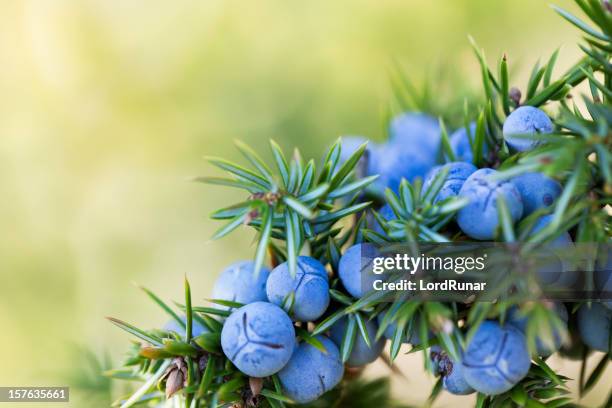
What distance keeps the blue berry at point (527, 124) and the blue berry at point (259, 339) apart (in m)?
0.24

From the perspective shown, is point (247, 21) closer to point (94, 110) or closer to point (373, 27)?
point (373, 27)

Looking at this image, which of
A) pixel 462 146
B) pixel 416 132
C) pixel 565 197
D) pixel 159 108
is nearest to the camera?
pixel 565 197

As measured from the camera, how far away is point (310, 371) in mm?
453

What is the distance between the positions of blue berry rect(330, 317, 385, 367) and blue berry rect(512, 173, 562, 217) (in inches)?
6.3

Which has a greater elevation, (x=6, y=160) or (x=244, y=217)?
(x=6, y=160)

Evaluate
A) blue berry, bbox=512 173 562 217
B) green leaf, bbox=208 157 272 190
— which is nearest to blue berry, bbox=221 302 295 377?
green leaf, bbox=208 157 272 190

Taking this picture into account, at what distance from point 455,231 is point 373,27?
1411mm

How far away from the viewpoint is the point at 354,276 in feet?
1.48

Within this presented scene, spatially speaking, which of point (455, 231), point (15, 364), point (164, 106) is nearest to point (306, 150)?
point (164, 106)

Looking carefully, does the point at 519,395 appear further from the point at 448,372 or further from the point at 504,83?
the point at 504,83

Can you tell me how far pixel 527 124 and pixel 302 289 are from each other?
0.24 metres

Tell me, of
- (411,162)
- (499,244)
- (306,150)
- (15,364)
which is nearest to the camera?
(499,244)

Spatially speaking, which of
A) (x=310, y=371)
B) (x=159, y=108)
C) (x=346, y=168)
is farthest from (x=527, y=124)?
(x=159, y=108)

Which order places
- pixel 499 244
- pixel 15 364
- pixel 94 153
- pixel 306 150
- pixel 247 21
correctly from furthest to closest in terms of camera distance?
pixel 247 21 < pixel 94 153 < pixel 306 150 < pixel 15 364 < pixel 499 244
